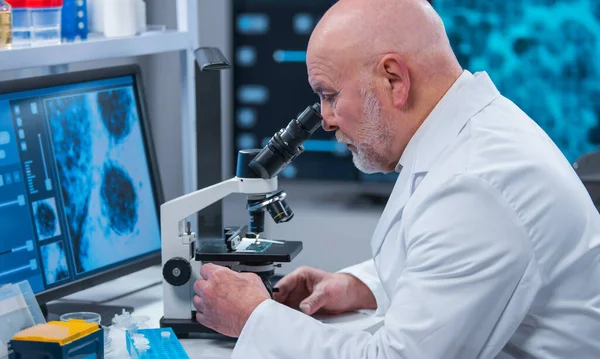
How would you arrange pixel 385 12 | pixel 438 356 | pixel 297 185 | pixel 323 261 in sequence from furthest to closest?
pixel 297 185 → pixel 323 261 → pixel 385 12 → pixel 438 356

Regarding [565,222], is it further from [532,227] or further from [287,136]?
[287,136]

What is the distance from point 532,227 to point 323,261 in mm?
2167

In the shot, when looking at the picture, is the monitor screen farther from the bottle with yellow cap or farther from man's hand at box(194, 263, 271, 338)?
the bottle with yellow cap

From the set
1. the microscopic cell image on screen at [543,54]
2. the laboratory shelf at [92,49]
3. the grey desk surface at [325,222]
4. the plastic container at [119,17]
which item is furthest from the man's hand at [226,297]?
the microscopic cell image on screen at [543,54]

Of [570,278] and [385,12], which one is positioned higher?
[385,12]

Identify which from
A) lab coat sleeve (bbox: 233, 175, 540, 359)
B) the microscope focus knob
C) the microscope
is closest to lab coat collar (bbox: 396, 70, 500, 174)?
lab coat sleeve (bbox: 233, 175, 540, 359)

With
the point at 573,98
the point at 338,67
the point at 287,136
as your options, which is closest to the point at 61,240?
the point at 287,136

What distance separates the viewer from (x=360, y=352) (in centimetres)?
133

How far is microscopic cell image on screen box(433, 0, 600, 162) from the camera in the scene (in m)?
3.43

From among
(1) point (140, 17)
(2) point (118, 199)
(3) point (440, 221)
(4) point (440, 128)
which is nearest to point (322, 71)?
(4) point (440, 128)

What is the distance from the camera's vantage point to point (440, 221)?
129cm

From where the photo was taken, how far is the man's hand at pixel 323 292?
5.85 ft

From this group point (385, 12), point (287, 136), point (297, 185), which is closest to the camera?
point (385, 12)

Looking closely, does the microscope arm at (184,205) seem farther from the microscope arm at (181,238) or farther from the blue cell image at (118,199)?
the blue cell image at (118,199)
